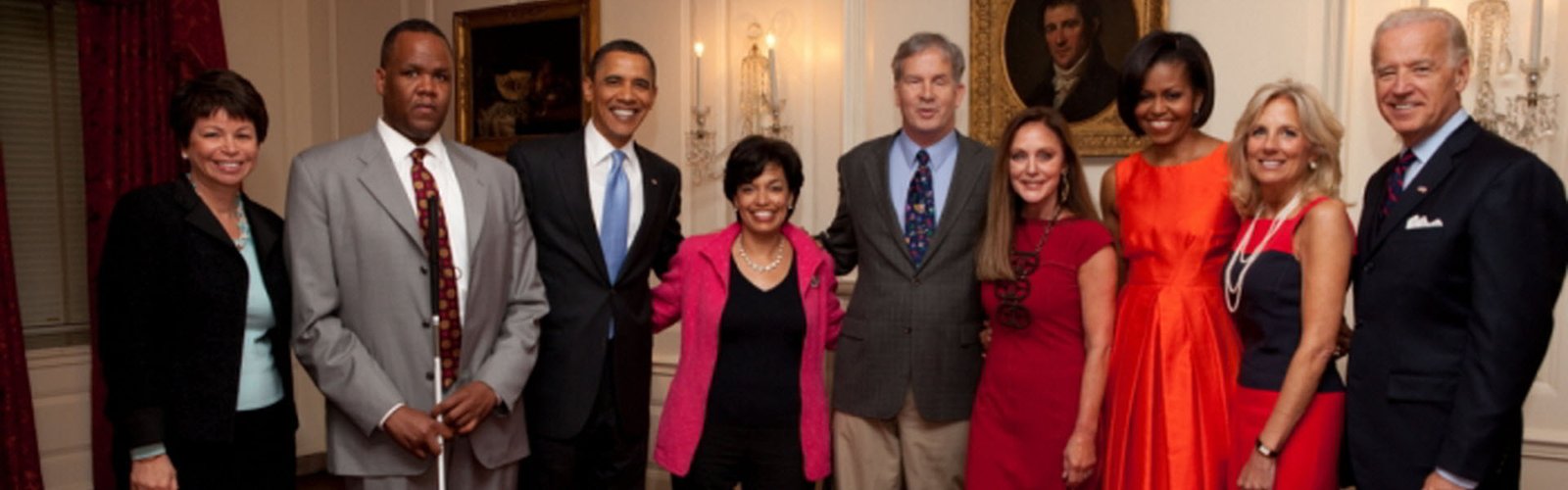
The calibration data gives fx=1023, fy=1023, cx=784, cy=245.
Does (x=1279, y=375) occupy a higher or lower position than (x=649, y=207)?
lower

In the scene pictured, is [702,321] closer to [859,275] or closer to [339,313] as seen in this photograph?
[859,275]

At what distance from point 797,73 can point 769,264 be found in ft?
6.03

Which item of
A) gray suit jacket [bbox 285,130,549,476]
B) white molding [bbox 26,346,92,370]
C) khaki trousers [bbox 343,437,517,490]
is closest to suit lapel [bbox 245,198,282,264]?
gray suit jacket [bbox 285,130,549,476]

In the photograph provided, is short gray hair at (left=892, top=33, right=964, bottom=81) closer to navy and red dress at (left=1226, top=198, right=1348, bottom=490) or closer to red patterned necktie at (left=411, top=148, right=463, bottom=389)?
navy and red dress at (left=1226, top=198, right=1348, bottom=490)

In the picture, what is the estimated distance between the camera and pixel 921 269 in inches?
106

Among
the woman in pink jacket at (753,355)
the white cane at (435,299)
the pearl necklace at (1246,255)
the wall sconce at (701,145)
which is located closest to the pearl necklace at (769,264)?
the woman in pink jacket at (753,355)

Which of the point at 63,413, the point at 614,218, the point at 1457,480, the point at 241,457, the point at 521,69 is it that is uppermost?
the point at 521,69

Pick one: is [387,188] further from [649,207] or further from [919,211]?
[919,211]

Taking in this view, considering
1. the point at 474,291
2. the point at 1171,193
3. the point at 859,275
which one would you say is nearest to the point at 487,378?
the point at 474,291

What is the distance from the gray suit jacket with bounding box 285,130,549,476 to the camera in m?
2.28

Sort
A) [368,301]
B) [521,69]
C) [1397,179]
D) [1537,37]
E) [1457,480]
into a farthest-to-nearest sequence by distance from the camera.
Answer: [521,69]
[1537,37]
[368,301]
[1397,179]
[1457,480]

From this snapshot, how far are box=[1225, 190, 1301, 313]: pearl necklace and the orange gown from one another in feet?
0.29

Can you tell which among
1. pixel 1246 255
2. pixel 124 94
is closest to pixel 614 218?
pixel 1246 255

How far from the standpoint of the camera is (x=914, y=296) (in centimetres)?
268
